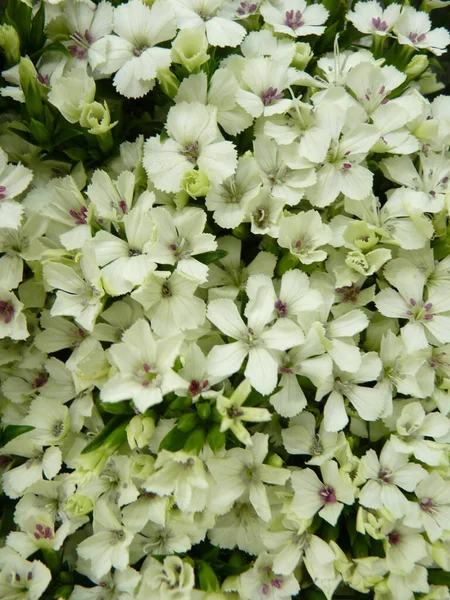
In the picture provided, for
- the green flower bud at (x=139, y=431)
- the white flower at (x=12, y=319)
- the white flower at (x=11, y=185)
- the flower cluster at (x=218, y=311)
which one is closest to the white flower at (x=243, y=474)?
the flower cluster at (x=218, y=311)

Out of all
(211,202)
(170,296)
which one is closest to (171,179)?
(211,202)

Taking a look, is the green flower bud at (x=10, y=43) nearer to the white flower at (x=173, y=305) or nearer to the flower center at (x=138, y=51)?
the flower center at (x=138, y=51)

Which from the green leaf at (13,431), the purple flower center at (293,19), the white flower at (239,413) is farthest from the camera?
the purple flower center at (293,19)

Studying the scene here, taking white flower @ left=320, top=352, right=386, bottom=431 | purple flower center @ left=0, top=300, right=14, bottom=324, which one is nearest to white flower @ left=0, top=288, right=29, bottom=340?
purple flower center @ left=0, top=300, right=14, bottom=324

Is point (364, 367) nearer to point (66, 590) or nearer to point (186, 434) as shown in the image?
point (186, 434)

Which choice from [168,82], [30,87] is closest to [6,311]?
[30,87]

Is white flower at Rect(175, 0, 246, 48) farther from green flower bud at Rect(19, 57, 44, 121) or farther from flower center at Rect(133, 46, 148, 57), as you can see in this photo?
green flower bud at Rect(19, 57, 44, 121)
